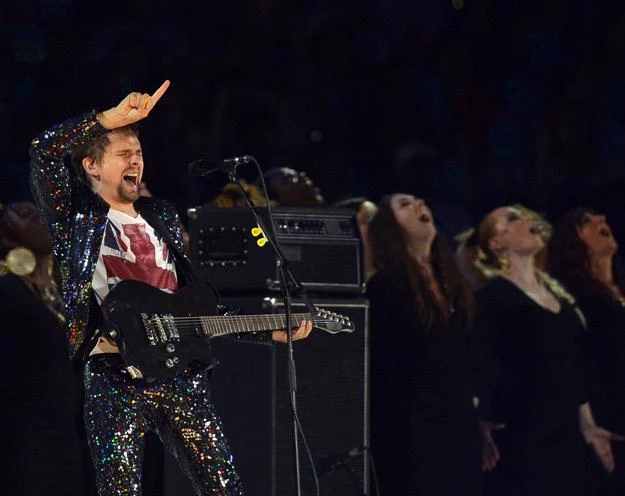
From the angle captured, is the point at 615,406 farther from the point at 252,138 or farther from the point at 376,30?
the point at 376,30

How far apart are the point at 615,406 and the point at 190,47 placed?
11.3ft

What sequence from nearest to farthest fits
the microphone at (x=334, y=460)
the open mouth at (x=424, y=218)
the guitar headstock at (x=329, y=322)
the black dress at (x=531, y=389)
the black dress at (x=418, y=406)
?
the guitar headstock at (x=329, y=322), the microphone at (x=334, y=460), the black dress at (x=418, y=406), the open mouth at (x=424, y=218), the black dress at (x=531, y=389)

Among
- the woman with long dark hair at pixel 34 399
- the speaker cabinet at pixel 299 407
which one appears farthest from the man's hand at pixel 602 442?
the woman with long dark hair at pixel 34 399

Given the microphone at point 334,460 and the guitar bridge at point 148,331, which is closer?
the guitar bridge at point 148,331

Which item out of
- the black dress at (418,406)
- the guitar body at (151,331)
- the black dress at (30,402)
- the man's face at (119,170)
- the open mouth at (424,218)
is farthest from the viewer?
the open mouth at (424,218)

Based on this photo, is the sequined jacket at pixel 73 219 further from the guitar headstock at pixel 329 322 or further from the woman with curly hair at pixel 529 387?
the woman with curly hair at pixel 529 387

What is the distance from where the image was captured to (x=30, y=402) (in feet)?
16.2

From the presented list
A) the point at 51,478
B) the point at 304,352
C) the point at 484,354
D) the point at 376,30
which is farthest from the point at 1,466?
the point at 376,30

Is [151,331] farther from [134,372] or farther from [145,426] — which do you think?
[145,426]

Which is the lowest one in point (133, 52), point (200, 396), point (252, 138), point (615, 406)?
point (615, 406)

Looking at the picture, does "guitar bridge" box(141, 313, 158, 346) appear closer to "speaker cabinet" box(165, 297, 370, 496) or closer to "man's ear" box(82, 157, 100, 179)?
"man's ear" box(82, 157, 100, 179)

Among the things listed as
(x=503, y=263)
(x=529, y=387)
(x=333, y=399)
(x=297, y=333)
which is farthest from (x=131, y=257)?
(x=503, y=263)

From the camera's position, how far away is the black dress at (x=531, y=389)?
588cm

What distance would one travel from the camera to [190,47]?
7.64 m
